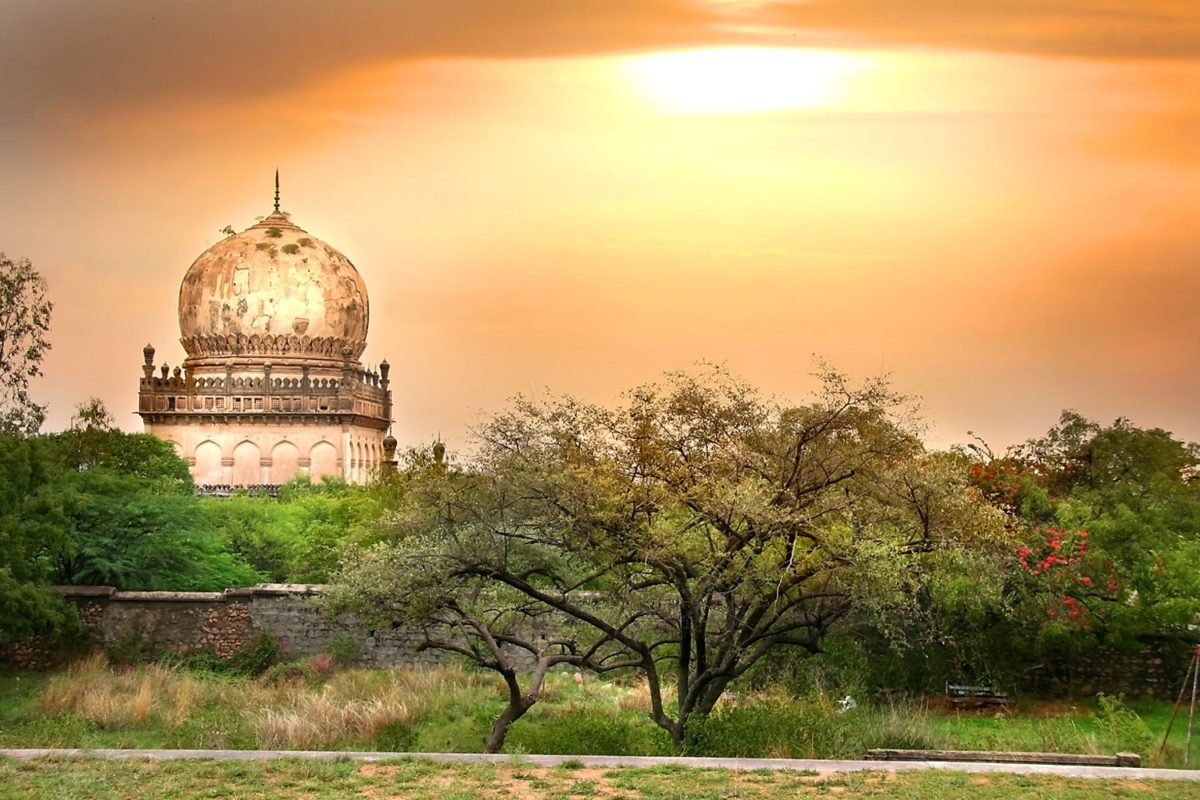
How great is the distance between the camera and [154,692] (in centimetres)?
2422

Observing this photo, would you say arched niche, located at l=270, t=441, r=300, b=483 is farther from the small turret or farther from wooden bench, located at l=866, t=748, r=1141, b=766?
wooden bench, located at l=866, t=748, r=1141, b=766

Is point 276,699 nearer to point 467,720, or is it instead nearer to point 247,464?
point 467,720

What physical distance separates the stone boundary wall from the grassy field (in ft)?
6.26

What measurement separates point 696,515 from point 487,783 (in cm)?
637

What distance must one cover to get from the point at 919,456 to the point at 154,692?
36.7ft

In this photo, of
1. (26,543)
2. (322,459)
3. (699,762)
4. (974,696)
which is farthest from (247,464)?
(699,762)

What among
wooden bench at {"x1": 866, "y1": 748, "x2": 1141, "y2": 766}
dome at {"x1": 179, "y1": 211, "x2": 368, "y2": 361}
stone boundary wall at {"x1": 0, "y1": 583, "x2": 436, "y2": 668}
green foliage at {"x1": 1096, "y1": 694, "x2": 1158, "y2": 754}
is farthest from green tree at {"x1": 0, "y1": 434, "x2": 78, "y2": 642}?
dome at {"x1": 179, "y1": 211, "x2": 368, "y2": 361}

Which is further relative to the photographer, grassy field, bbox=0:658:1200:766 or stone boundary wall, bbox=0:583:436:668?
stone boundary wall, bbox=0:583:436:668

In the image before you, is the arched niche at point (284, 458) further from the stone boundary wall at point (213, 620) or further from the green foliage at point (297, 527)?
the stone boundary wall at point (213, 620)

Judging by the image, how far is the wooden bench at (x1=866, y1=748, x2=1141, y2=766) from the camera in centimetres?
1628

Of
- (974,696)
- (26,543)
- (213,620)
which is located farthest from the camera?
(213,620)

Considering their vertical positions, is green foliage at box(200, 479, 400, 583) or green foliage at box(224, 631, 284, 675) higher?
green foliage at box(200, 479, 400, 583)

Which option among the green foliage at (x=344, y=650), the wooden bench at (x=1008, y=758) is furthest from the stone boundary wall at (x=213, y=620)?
the wooden bench at (x=1008, y=758)

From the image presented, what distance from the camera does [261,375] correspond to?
55.9m
